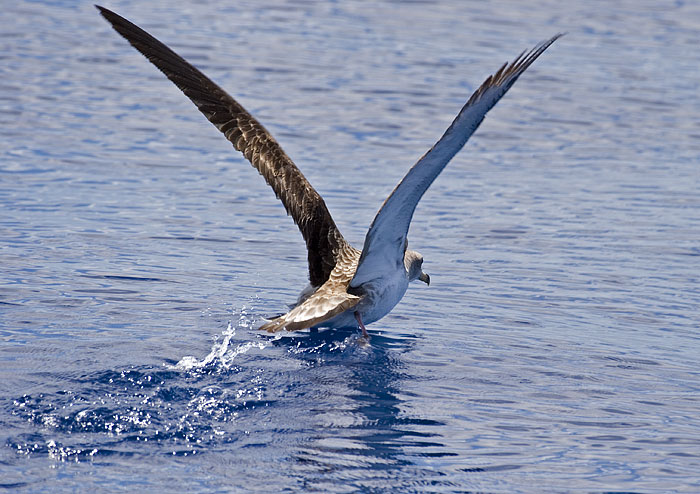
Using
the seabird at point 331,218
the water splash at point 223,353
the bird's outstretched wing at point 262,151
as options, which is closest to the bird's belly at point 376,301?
the seabird at point 331,218

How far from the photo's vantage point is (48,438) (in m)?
6.11

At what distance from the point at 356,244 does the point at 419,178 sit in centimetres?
389

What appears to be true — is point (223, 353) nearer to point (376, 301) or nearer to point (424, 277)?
point (376, 301)

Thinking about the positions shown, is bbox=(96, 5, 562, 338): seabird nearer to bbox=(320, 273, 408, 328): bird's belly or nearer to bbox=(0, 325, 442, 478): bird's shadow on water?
bbox=(320, 273, 408, 328): bird's belly

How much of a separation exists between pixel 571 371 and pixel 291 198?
2698mm

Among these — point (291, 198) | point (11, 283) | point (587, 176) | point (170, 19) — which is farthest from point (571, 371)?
point (170, 19)

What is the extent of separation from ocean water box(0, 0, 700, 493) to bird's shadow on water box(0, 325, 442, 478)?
21 mm

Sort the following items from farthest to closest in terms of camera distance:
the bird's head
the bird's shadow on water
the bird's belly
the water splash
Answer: the bird's head → the bird's belly → the water splash → the bird's shadow on water

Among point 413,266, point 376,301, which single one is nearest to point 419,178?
point 376,301

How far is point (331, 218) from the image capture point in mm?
9047

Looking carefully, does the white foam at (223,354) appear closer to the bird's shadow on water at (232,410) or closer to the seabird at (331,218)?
the bird's shadow on water at (232,410)

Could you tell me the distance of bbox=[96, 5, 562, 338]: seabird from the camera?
21.4ft

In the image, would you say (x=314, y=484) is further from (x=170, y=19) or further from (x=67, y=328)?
(x=170, y=19)

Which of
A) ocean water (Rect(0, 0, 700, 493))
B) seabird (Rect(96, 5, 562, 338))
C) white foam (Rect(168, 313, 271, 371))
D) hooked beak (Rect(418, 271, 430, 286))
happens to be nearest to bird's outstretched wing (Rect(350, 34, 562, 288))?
seabird (Rect(96, 5, 562, 338))
